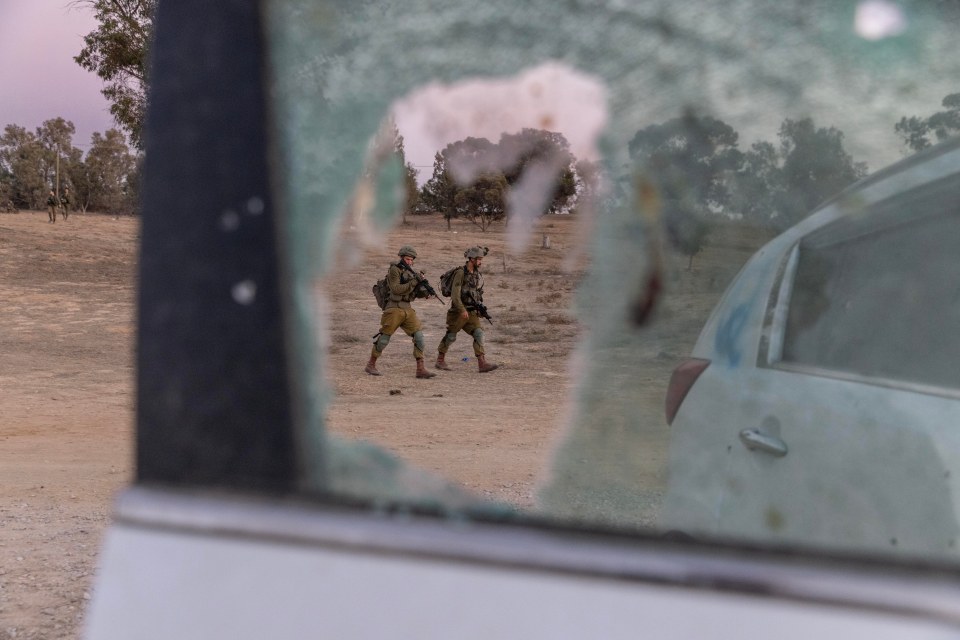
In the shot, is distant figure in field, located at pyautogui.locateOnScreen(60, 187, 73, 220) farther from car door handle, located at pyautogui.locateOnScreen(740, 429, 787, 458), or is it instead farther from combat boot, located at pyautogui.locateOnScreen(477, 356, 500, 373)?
car door handle, located at pyautogui.locateOnScreen(740, 429, 787, 458)

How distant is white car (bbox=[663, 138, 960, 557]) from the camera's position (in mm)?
958

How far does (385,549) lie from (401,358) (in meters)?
9.58

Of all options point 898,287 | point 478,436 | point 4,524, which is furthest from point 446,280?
point 898,287

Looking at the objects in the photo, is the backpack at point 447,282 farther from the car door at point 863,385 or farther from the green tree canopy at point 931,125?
the green tree canopy at point 931,125

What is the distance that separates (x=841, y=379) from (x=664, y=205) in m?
0.39

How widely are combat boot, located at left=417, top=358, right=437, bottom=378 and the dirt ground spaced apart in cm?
10

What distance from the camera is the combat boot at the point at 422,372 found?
10586mm

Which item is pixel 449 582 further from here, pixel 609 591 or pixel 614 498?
pixel 614 498

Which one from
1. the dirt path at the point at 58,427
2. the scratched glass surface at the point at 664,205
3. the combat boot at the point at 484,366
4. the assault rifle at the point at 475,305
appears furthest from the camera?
the combat boot at the point at 484,366

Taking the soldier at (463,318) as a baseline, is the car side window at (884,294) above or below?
above

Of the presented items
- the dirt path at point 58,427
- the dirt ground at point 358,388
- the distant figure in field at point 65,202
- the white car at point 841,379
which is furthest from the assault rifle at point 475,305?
the distant figure in field at point 65,202

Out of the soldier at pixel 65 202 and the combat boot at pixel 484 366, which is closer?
the combat boot at pixel 484 366

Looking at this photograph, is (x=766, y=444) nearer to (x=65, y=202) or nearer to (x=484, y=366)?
(x=484, y=366)

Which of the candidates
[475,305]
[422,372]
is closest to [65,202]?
[422,372]
